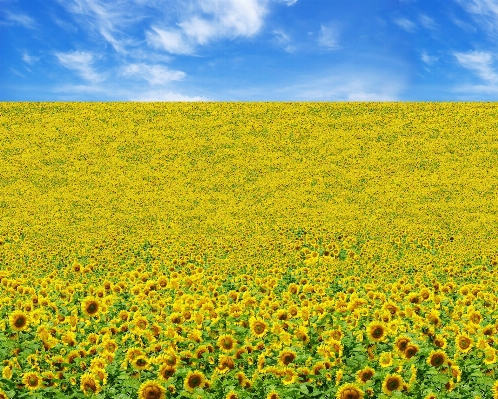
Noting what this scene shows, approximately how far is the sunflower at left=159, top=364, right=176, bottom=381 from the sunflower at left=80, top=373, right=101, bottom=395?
2.03 feet

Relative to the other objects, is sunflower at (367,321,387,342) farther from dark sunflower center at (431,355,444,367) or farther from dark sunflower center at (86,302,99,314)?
dark sunflower center at (86,302,99,314)

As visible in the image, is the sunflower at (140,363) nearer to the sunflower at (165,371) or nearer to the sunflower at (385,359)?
the sunflower at (165,371)

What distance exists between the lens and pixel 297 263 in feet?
50.3

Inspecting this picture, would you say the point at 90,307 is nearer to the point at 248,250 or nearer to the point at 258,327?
the point at 258,327

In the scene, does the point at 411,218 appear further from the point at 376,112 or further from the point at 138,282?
the point at 376,112

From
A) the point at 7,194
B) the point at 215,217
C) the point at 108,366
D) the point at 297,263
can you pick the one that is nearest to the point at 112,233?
the point at 215,217

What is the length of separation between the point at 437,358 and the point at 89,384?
343 centimetres

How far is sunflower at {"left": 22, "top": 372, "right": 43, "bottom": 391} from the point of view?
5.41m

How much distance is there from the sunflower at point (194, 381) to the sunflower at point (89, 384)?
34.4 inches

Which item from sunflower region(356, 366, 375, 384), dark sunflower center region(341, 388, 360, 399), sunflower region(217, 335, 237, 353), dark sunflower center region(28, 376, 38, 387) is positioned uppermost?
sunflower region(217, 335, 237, 353)

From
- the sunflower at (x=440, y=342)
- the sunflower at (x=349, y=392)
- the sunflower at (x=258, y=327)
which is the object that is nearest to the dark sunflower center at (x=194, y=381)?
the sunflower at (x=258, y=327)

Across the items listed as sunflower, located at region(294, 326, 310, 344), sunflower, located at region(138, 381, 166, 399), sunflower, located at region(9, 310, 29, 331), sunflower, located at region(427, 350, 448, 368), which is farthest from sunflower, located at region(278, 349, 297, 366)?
sunflower, located at region(9, 310, 29, 331)

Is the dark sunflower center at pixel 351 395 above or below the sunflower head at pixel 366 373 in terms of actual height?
below

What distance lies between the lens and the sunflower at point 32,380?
213 inches
